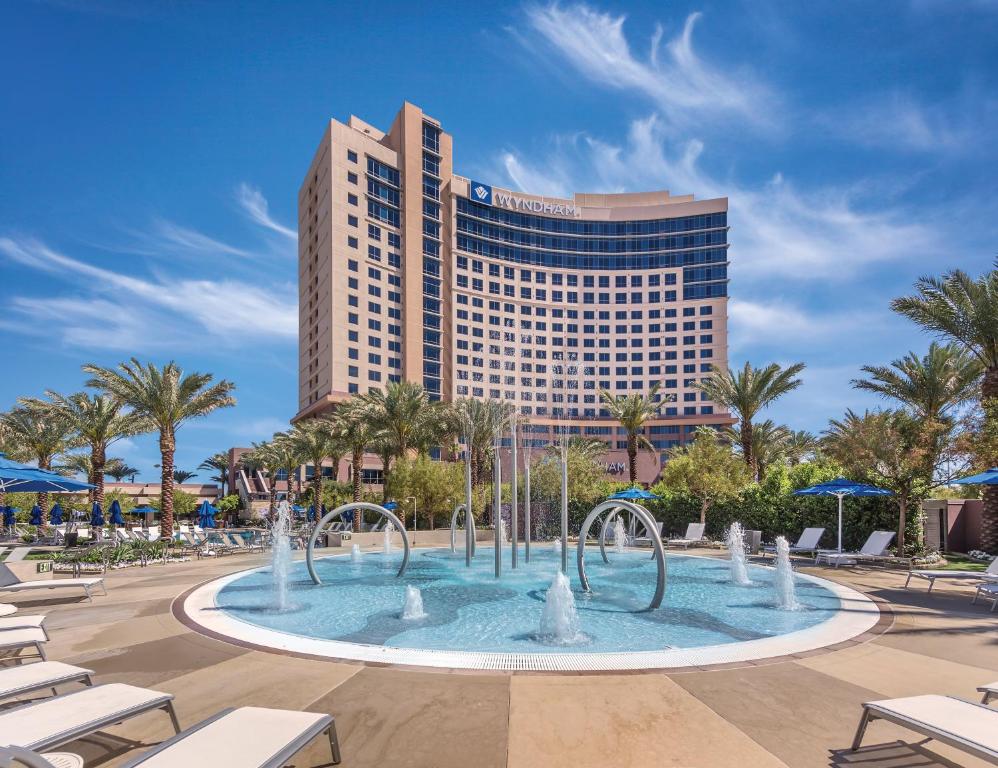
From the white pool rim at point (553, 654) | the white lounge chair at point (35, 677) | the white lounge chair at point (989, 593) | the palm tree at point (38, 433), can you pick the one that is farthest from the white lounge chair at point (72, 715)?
the palm tree at point (38, 433)

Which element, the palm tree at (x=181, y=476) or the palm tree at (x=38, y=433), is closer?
the palm tree at (x=38, y=433)

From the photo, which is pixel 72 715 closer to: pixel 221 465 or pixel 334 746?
pixel 334 746

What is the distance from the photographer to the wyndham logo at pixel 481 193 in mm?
83375

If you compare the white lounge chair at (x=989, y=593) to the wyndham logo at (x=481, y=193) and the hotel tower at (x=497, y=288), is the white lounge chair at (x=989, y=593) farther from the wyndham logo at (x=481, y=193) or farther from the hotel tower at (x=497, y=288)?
the wyndham logo at (x=481, y=193)

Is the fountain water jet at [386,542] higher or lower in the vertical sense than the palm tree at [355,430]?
lower

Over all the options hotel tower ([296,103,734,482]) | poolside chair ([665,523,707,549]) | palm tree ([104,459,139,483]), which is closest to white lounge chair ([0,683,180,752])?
poolside chair ([665,523,707,549])

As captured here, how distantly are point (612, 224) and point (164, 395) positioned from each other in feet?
268

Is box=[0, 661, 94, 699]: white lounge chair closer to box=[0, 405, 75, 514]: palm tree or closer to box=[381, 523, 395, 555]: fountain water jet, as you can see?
box=[381, 523, 395, 555]: fountain water jet

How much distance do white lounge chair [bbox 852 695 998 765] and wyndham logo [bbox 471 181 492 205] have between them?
8443 centimetres

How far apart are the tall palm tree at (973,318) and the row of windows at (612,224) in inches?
2846

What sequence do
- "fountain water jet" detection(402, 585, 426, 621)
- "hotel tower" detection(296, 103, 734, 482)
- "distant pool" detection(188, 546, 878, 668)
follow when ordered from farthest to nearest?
"hotel tower" detection(296, 103, 734, 482), "fountain water jet" detection(402, 585, 426, 621), "distant pool" detection(188, 546, 878, 668)

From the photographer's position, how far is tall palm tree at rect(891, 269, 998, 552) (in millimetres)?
19281

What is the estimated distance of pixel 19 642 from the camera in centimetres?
672

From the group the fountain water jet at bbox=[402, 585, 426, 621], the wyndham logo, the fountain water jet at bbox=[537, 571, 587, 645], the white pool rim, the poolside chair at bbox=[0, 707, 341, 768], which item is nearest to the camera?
the poolside chair at bbox=[0, 707, 341, 768]
